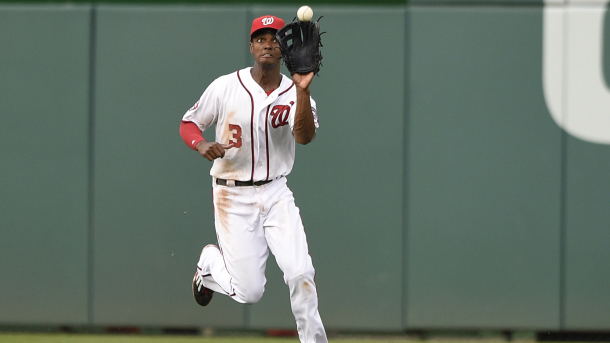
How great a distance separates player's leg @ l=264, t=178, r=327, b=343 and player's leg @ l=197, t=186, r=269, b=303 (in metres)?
0.10

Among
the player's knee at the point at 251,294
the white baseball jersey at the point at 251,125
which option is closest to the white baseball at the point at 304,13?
the white baseball jersey at the point at 251,125

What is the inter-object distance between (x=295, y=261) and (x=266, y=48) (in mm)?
1224

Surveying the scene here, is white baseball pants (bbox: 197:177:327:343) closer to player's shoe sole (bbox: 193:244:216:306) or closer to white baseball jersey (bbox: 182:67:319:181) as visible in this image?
white baseball jersey (bbox: 182:67:319:181)

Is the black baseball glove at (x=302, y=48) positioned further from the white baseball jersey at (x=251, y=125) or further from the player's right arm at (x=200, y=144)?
the player's right arm at (x=200, y=144)

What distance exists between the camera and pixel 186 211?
543 centimetres

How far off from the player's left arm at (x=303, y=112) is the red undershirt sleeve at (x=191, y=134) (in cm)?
59

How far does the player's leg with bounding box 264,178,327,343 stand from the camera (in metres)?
4.00

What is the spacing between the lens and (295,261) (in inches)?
158

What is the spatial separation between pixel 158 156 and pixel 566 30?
10.4ft

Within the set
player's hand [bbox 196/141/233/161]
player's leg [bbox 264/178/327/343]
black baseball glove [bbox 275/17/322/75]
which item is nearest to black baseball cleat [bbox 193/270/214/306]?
player's leg [bbox 264/178/327/343]

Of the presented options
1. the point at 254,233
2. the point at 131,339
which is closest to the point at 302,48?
the point at 254,233

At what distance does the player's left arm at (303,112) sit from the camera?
12.5 ft

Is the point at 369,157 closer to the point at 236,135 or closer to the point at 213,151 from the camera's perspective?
the point at 236,135

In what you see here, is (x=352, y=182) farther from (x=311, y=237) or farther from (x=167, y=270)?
(x=167, y=270)
